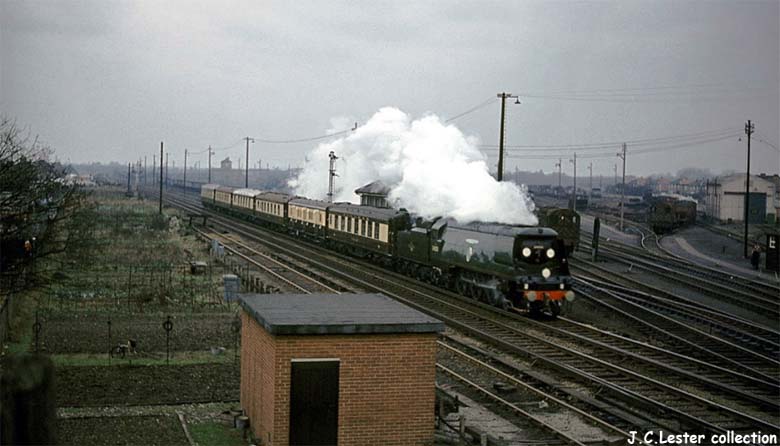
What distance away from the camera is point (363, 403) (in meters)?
12.0

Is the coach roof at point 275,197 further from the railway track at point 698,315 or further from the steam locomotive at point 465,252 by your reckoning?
the railway track at point 698,315

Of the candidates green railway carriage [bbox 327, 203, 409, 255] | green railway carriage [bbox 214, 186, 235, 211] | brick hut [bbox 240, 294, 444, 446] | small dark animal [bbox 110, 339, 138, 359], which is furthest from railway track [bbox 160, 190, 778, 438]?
green railway carriage [bbox 214, 186, 235, 211]

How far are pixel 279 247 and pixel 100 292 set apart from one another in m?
19.3

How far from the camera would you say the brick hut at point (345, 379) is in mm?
11695

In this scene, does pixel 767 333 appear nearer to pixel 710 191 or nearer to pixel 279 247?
pixel 279 247

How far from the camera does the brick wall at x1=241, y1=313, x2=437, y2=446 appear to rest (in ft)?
38.3

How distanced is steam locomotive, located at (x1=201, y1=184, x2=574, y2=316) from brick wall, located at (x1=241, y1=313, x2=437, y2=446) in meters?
11.6

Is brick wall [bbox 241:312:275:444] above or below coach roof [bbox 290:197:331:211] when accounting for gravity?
below

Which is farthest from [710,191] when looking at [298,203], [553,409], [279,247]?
[553,409]

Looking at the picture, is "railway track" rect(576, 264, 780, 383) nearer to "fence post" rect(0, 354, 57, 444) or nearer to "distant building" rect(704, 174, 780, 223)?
"fence post" rect(0, 354, 57, 444)

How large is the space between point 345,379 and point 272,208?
168 feet

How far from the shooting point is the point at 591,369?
17.9 meters

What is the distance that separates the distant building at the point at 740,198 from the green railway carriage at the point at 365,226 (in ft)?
129

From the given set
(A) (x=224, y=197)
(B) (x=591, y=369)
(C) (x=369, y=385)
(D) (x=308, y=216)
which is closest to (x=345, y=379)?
(C) (x=369, y=385)
